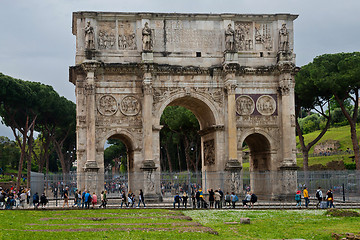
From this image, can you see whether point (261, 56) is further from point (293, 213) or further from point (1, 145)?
point (1, 145)

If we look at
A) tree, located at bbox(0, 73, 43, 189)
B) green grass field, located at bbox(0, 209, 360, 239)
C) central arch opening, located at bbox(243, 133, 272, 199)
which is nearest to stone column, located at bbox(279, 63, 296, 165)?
central arch opening, located at bbox(243, 133, 272, 199)

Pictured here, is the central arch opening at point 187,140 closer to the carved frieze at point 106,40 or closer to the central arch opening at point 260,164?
the central arch opening at point 260,164

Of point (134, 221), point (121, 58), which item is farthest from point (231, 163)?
point (134, 221)

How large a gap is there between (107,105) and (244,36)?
9401mm

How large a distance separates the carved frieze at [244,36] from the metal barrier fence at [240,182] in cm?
771

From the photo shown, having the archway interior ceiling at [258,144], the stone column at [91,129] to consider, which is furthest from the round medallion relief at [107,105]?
the archway interior ceiling at [258,144]

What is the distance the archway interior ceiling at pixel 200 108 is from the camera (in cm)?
3075

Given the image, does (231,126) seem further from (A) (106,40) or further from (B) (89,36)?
(B) (89,36)

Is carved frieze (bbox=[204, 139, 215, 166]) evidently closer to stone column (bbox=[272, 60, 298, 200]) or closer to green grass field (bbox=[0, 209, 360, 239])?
stone column (bbox=[272, 60, 298, 200])

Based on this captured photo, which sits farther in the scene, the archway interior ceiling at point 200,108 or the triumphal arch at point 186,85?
the archway interior ceiling at point 200,108

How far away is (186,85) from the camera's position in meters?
30.0

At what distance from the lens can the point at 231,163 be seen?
95.7 ft

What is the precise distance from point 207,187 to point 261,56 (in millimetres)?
8732

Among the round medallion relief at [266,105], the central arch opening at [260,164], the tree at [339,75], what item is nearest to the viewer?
the central arch opening at [260,164]
